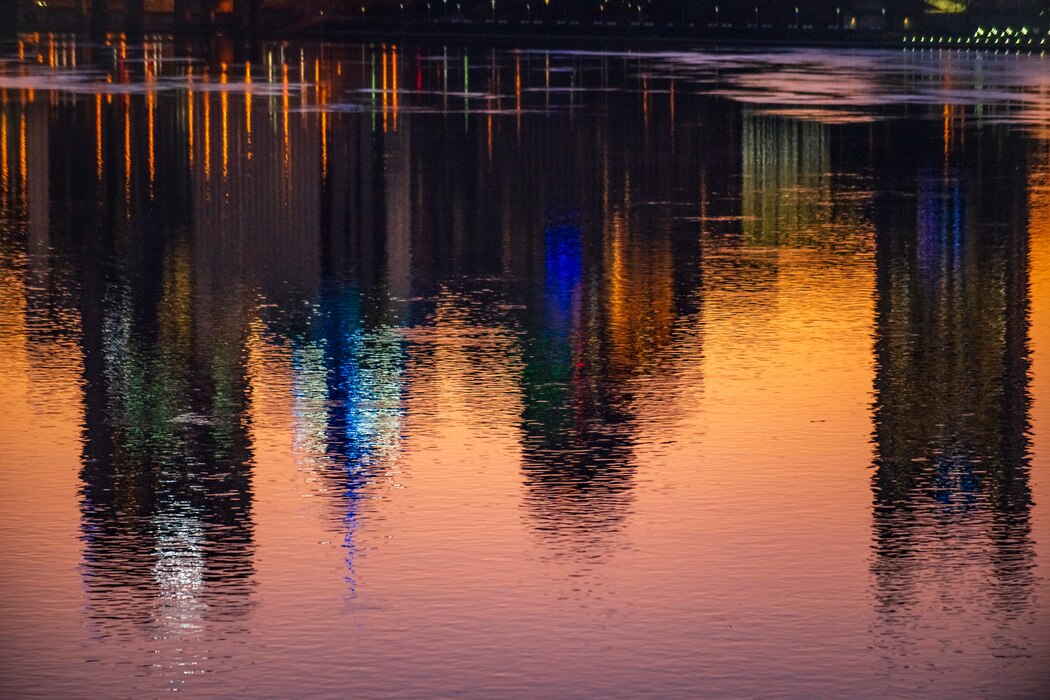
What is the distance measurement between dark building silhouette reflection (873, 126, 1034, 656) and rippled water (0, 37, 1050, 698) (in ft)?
0.10

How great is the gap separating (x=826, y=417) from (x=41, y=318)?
547cm

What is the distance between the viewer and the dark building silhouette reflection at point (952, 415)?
303 inches

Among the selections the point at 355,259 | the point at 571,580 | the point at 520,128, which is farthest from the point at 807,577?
the point at 520,128

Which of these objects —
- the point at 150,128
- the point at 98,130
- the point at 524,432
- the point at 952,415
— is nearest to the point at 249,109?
the point at 150,128

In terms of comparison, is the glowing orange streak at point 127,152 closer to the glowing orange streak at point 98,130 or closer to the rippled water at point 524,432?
the rippled water at point 524,432

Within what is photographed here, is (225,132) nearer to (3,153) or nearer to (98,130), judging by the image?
(98,130)

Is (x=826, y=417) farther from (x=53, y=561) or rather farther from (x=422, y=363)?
(x=53, y=561)

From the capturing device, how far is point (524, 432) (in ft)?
33.0

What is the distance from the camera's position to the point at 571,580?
25.0ft

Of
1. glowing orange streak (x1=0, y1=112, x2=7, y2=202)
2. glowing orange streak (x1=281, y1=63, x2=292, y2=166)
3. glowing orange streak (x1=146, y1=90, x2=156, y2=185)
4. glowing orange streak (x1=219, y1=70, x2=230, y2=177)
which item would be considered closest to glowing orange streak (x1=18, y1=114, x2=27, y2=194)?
glowing orange streak (x1=0, y1=112, x2=7, y2=202)

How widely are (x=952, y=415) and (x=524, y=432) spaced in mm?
2192

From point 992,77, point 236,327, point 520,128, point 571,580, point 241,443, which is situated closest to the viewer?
point 571,580

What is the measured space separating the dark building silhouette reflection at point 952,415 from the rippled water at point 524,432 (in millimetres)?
32

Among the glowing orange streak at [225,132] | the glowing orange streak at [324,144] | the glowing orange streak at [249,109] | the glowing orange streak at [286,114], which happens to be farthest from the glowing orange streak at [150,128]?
the glowing orange streak at [324,144]
